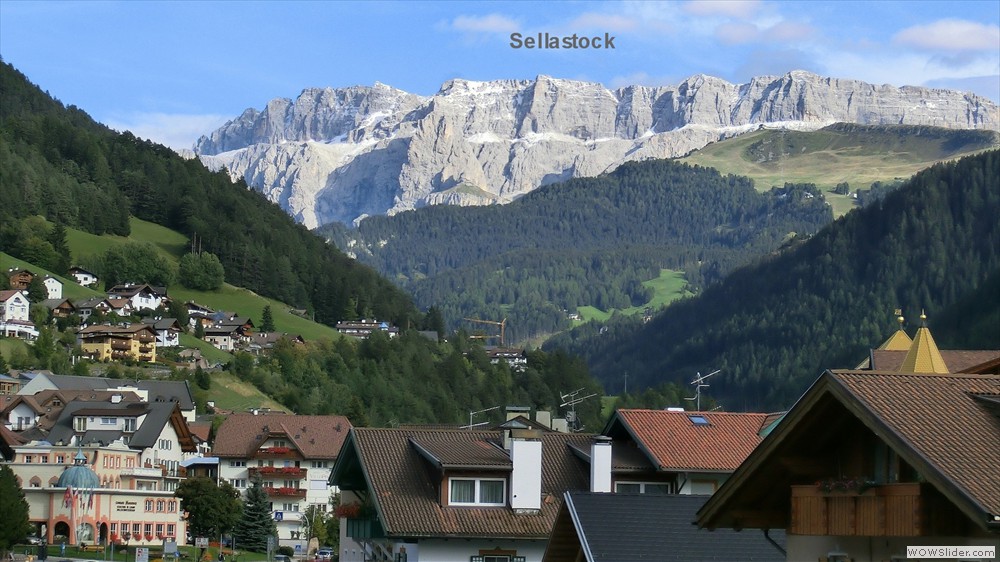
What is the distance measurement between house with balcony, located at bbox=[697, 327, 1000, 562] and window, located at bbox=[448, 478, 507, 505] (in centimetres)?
2429

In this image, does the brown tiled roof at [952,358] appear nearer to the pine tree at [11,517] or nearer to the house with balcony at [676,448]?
the house with balcony at [676,448]

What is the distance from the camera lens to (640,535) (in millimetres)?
24047

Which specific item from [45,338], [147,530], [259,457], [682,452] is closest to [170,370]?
[45,338]

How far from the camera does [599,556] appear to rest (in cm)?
2247

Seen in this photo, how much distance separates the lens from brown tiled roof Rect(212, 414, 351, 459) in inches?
5763

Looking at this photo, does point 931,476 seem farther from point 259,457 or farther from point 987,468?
point 259,457

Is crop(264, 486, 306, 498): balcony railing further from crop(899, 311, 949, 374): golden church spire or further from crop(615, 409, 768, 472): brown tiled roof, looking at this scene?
crop(899, 311, 949, 374): golden church spire

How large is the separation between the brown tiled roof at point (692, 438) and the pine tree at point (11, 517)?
54.2 metres

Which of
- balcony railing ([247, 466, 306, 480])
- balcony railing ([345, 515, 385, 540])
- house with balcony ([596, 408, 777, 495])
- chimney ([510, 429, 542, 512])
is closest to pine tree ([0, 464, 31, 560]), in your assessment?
balcony railing ([247, 466, 306, 480])

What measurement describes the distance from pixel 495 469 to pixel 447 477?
1.13 meters

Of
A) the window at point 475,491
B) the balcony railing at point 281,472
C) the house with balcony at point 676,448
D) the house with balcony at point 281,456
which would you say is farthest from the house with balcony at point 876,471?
the balcony railing at point 281,472

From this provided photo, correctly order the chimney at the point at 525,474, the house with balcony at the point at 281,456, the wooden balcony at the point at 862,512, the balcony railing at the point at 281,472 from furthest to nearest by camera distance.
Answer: the balcony railing at the point at 281,472 → the house with balcony at the point at 281,456 → the chimney at the point at 525,474 → the wooden balcony at the point at 862,512

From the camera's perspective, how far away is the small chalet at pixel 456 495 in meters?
41.0

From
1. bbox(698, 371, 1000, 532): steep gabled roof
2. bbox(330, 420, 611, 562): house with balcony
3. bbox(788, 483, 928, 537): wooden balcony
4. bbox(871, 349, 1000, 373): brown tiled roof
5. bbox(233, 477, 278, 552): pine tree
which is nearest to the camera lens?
bbox(698, 371, 1000, 532): steep gabled roof
